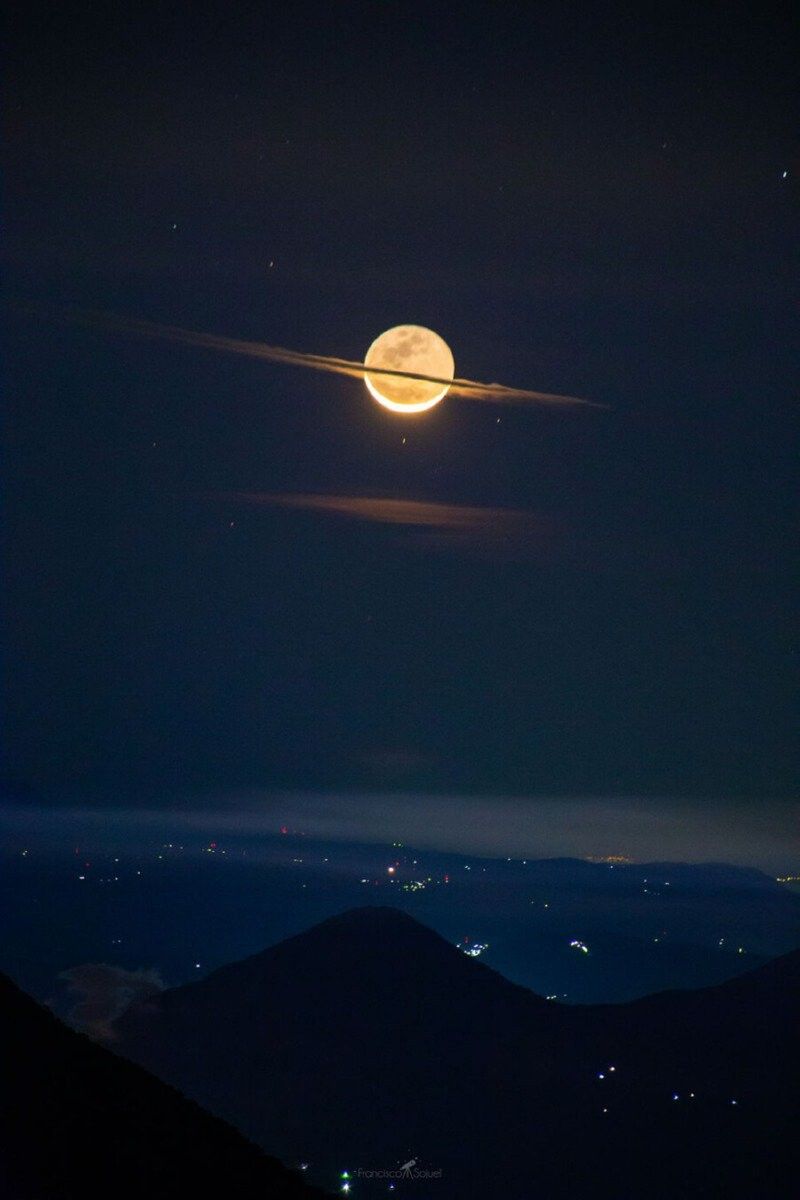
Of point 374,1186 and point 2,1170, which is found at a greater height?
point 2,1170

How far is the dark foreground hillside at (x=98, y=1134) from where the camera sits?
112 ft

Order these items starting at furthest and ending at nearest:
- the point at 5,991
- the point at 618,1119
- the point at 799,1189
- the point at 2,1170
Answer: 1. the point at 618,1119
2. the point at 799,1189
3. the point at 5,991
4. the point at 2,1170

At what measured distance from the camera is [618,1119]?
199375 millimetres

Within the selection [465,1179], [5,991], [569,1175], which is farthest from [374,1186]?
[5,991]

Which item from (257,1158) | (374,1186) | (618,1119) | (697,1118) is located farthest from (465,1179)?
(257,1158)

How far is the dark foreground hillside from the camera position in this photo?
34000mm

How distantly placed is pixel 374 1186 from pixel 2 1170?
167532mm

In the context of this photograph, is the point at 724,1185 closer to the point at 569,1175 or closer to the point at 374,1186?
the point at 569,1175

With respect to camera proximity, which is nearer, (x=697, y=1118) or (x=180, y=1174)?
(x=180, y=1174)

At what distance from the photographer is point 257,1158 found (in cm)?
4212

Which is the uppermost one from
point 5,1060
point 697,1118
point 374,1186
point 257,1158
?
point 5,1060

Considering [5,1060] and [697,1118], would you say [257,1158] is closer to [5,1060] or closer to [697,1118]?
[5,1060]

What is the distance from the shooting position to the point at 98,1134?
3750 cm

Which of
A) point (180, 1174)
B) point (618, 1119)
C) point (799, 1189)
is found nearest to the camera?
point (180, 1174)
